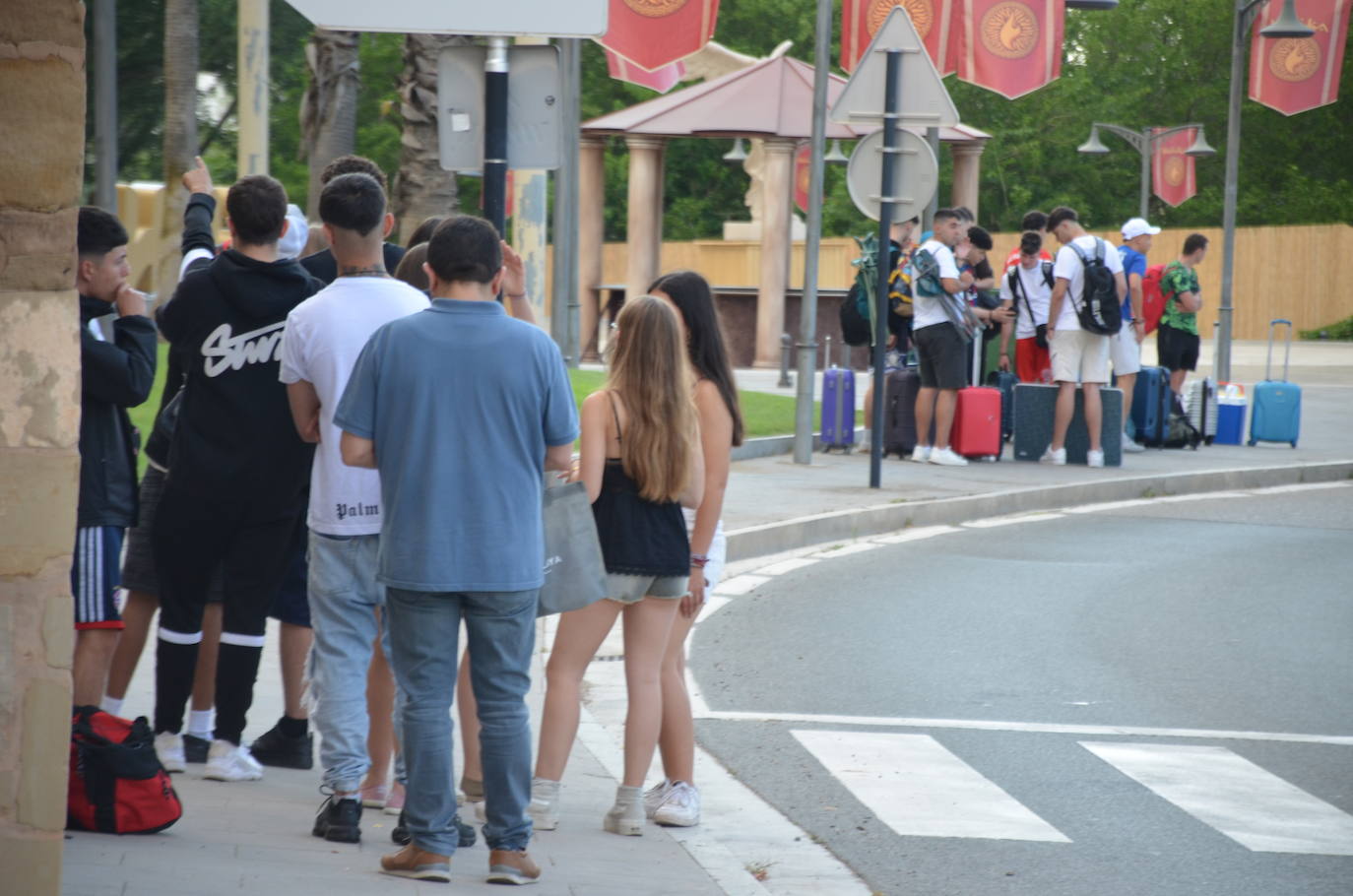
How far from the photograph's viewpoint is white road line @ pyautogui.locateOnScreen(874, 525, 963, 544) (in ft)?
41.9

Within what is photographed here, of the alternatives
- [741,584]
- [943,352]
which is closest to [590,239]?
[943,352]

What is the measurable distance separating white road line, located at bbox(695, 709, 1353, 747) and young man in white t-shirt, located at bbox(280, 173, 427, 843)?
2447mm

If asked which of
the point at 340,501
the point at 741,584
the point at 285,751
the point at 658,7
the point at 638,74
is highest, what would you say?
the point at 658,7

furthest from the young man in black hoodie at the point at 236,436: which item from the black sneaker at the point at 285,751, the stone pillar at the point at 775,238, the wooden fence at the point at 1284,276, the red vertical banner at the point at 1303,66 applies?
the wooden fence at the point at 1284,276

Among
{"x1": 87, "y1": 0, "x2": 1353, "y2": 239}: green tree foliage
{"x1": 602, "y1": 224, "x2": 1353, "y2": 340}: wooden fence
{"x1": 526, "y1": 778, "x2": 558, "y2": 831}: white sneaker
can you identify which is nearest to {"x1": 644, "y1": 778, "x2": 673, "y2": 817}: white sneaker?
{"x1": 526, "y1": 778, "x2": 558, "y2": 831}: white sneaker

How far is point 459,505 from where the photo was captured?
15.8 ft

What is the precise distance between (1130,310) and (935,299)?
2.24 m

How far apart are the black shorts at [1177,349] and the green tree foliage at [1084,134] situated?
135ft

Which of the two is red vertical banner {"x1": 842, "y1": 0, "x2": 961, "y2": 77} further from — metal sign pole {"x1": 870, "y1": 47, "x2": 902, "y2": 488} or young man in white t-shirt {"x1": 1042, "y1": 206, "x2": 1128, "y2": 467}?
metal sign pole {"x1": 870, "y1": 47, "x2": 902, "y2": 488}

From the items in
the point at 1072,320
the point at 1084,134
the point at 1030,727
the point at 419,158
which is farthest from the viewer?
the point at 1084,134

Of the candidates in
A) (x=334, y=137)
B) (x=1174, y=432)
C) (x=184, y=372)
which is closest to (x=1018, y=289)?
(x=1174, y=432)

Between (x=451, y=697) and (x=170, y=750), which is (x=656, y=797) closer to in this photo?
(x=451, y=697)

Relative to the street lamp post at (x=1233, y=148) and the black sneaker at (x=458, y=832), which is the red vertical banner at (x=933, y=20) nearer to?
the street lamp post at (x=1233, y=148)

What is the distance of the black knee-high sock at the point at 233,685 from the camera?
5.92 meters
